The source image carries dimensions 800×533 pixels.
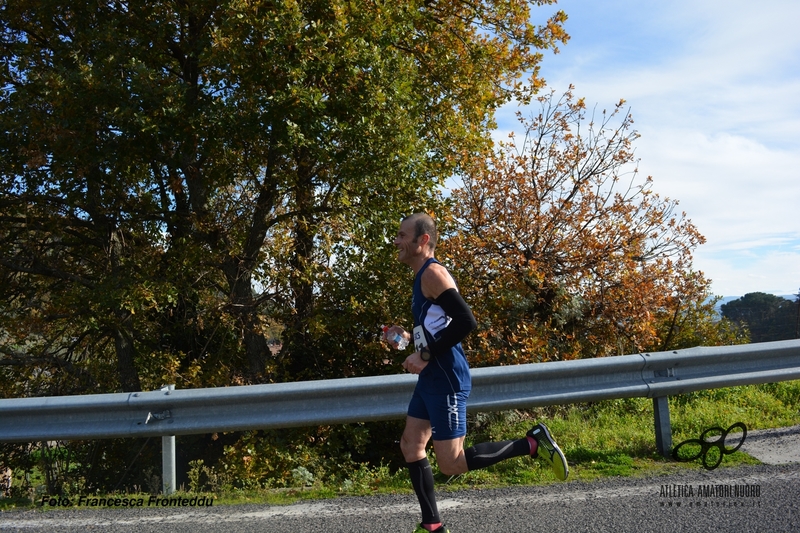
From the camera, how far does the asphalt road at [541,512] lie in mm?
3830

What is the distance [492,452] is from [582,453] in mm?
1576

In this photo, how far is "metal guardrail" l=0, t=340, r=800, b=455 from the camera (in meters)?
4.75

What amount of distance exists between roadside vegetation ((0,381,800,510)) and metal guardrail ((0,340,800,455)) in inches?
17.0

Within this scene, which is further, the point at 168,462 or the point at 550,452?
the point at 168,462

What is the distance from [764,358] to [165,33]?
8936 millimetres

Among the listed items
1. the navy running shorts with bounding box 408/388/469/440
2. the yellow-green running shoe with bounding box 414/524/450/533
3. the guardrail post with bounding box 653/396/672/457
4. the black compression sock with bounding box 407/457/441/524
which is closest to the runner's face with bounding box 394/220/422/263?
the navy running shorts with bounding box 408/388/469/440

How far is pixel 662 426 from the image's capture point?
524 cm

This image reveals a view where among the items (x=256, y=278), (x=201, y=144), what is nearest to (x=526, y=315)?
(x=256, y=278)

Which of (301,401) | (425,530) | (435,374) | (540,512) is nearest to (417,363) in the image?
(435,374)

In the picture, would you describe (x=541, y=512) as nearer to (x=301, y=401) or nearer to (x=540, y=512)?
(x=540, y=512)

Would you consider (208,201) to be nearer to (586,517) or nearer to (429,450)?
(429,450)

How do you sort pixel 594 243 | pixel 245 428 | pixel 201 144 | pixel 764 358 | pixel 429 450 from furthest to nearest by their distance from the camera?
pixel 201 144 < pixel 594 243 < pixel 429 450 < pixel 764 358 < pixel 245 428

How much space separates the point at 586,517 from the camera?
3.94 metres

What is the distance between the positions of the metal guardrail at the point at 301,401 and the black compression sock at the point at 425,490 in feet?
3.37
